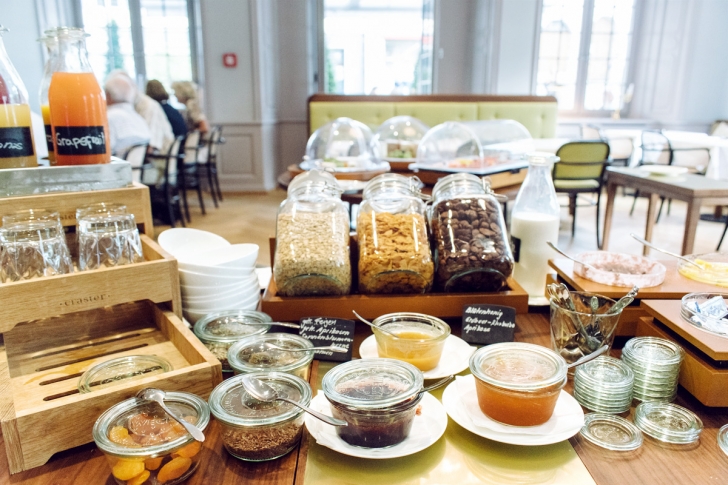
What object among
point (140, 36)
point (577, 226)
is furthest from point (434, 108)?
point (140, 36)

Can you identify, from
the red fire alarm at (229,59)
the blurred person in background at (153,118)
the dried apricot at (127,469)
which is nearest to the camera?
the dried apricot at (127,469)

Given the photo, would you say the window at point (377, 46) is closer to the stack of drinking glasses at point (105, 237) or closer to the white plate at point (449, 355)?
the stack of drinking glasses at point (105, 237)

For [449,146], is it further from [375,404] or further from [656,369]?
[375,404]

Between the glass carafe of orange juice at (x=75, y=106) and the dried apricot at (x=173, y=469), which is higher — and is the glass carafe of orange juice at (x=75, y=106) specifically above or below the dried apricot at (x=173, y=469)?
above

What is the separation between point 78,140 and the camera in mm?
940

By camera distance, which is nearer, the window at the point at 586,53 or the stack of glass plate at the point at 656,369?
the stack of glass plate at the point at 656,369

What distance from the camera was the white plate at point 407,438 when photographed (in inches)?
24.6

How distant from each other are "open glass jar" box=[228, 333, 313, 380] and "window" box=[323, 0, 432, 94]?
6.48 meters

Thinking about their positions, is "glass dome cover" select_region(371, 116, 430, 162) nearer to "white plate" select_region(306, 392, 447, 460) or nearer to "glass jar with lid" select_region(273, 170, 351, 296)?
"glass jar with lid" select_region(273, 170, 351, 296)

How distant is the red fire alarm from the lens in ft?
19.2

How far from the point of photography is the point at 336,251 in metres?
0.99

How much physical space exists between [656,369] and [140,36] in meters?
6.75

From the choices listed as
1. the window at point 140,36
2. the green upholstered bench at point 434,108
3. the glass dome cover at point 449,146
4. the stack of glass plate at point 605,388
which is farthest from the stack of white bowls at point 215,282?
the window at point 140,36

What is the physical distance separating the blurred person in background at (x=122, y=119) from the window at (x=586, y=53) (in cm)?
498
